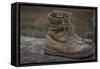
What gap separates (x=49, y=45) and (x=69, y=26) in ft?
1.42

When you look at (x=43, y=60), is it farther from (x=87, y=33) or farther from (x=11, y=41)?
(x=87, y=33)

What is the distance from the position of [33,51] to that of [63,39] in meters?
0.51

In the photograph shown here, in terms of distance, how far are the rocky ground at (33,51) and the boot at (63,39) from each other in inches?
3.1

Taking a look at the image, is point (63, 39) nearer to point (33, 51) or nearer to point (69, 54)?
point (69, 54)

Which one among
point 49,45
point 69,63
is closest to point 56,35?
point 49,45

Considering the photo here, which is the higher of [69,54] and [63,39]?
[63,39]

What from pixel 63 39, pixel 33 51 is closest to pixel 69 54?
pixel 63 39

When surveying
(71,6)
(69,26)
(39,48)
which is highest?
(71,6)

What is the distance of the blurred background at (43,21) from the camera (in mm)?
3764

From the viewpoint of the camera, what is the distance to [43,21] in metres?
3.89

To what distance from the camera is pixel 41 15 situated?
3883 millimetres

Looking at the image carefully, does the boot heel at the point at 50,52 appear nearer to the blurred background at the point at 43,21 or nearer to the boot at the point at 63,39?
the boot at the point at 63,39
